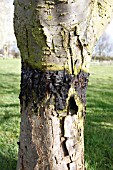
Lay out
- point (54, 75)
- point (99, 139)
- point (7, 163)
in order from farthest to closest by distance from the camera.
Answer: point (99, 139)
point (7, 163)
point (54, 75)

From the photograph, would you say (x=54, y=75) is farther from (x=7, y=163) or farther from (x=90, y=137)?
(x=90, y=137)

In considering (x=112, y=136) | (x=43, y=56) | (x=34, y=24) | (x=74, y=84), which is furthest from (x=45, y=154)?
(x=112, y=136)

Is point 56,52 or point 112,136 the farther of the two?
point 112,136

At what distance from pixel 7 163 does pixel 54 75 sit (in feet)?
4.61

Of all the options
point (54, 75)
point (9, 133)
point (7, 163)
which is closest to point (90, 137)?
point (9, 133)

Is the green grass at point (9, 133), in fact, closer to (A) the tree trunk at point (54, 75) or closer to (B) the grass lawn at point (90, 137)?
(B) the grass lawn at point (90, 137)

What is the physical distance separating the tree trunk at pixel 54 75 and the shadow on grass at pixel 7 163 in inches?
29.6

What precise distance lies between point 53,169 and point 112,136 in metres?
2.11

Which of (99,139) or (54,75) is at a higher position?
(54,75)

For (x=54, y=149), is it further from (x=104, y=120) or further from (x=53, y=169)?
(x=104, y=120)

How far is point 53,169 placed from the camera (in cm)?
233

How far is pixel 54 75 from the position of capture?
7.13 ft

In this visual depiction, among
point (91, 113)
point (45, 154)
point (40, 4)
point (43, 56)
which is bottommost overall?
point (91, 113)

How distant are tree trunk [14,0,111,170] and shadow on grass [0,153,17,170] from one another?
752mm
